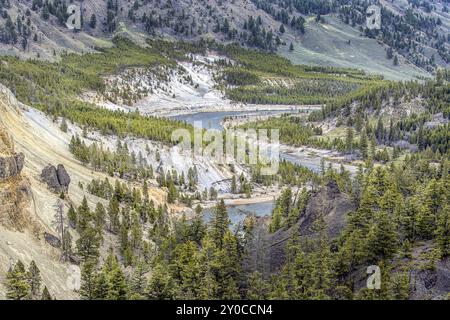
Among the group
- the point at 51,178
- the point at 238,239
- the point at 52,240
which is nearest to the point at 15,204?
the point at 52,240

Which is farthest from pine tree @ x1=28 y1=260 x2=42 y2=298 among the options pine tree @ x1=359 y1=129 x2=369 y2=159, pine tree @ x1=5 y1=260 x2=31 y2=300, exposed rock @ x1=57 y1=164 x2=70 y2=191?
pine tree @ x1=359 y1=129 x2=369 y2=159

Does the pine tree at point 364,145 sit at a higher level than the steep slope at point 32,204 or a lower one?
lower

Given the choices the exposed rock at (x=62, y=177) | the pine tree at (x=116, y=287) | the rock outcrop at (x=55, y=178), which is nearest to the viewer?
the pine tree at (x=116, y=287)

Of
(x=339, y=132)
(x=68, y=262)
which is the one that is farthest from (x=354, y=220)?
(x=339, y=132)

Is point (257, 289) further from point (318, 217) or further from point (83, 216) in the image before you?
point (83, 216)

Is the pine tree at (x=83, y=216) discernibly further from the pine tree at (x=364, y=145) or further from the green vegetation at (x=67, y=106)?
the pine tree at (x=364, y=145)

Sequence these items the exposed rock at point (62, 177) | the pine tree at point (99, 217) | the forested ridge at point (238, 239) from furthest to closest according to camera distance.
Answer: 1. the exposed rock at point (62, 177)
2. the pine tree at point (99, 217)
3. the forested ridge at point (238, 239)
